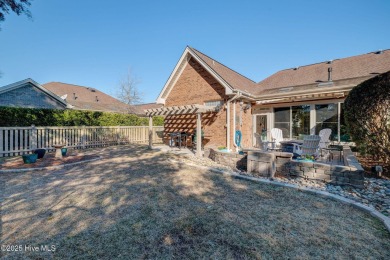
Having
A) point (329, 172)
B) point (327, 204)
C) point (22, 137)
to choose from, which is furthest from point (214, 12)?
point (22, 137)

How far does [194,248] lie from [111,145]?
1303 cm

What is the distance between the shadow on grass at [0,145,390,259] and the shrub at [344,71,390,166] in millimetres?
3049

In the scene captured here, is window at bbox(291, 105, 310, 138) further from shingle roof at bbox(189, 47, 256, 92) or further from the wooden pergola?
the wooden pergola

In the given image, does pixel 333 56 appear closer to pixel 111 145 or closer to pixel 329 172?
pixel 329 172

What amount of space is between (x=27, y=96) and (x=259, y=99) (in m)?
19.7

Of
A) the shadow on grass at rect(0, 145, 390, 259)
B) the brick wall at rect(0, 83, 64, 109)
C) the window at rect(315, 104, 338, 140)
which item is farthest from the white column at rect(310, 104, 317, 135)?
the brick wall at rect(0, 83, 64, 109)

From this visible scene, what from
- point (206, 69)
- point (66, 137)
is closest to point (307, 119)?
point (206, 69)

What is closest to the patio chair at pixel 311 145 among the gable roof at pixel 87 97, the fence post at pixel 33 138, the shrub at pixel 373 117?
the shrub at pixel 373 117

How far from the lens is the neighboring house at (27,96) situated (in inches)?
574

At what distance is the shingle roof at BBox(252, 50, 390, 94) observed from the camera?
35.7ft

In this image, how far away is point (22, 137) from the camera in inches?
372

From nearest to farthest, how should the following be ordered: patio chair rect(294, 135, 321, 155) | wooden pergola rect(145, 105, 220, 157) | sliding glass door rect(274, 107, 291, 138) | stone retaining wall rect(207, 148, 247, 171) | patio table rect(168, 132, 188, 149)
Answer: patio chair rect(294, 135, 321, 155)
stone retaining wall rect(207, 148, 247, 171)
wooden pergola rect(145, 105, 220, 157)
sliding glass door rect(274, 107, 291, 138)
patio table rect(168, 132, 188, 149)

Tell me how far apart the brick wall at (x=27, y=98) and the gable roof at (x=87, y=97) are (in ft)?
19.7

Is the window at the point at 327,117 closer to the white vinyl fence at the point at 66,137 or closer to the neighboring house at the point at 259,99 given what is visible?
the neighboring house at the point at 259,99
